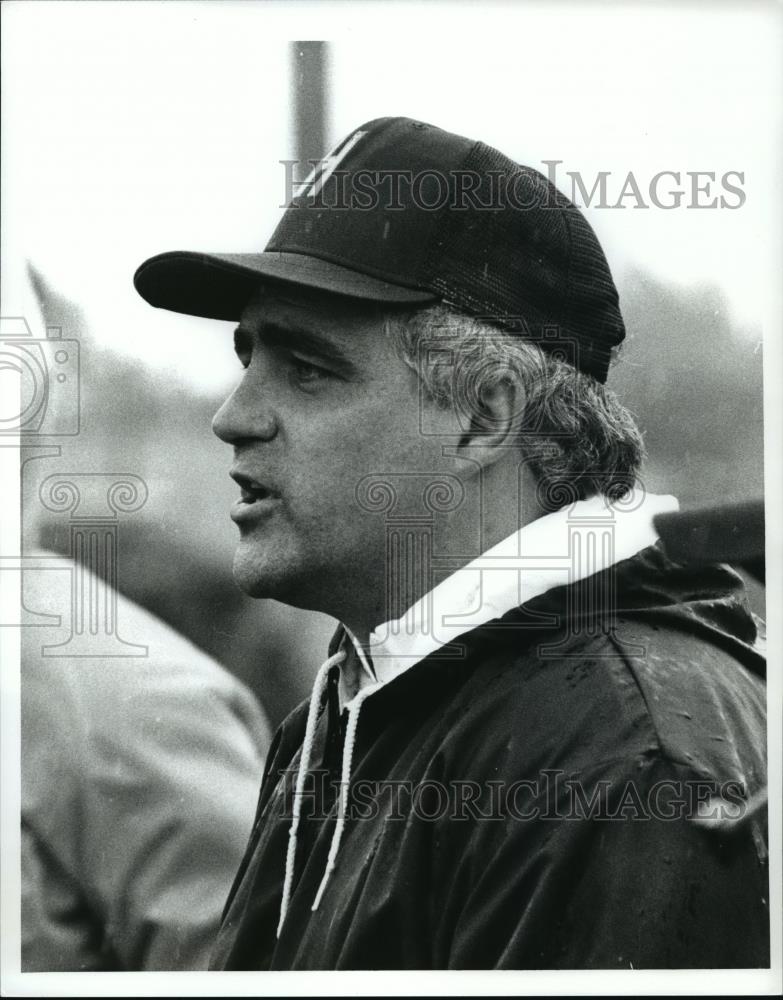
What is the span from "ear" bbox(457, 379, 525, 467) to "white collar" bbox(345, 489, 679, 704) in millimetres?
151

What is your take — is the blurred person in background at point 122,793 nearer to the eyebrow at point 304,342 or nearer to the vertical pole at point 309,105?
the eyebrow at point 304,342

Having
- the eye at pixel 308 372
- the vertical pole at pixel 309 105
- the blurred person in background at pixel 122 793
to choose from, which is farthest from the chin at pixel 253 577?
the vertical pole at pixel 309 105

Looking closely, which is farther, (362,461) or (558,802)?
(362,461)

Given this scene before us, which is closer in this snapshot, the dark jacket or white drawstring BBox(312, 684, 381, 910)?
the dark jacket

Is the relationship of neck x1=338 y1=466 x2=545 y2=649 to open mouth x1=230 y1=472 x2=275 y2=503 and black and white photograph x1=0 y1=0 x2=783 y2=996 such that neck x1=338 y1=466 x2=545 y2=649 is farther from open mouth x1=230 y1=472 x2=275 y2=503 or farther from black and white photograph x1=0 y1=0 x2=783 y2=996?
open mouth x1=230 y1=472 x2=275 y2=503

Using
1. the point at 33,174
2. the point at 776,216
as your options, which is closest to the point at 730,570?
the point at 776,216

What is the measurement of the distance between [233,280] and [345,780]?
968 millimetres

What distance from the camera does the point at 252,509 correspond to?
2.73 metres

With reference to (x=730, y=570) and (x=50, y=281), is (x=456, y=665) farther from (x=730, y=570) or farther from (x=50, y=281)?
(x=50, y=281)

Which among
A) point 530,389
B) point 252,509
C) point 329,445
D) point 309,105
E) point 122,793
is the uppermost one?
point 309,105

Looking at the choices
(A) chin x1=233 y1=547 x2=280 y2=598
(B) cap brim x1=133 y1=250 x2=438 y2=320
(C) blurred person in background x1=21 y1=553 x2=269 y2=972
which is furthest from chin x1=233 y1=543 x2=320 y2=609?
(B) cap brim x1=133 y1=250 x2=438 y2=320

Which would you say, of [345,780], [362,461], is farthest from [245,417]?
[345,780]

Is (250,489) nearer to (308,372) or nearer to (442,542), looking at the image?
(308,372)

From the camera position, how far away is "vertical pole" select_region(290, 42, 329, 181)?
2832 millimetres
